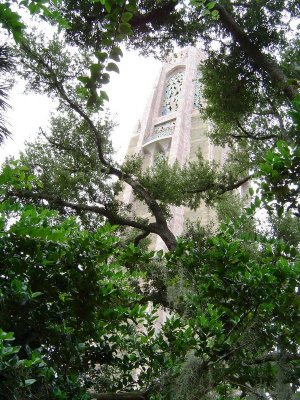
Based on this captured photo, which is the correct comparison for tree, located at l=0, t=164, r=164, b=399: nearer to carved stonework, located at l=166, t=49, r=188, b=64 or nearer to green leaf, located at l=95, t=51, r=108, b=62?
green leaf, located at l=95, t=51, r=108, b=62

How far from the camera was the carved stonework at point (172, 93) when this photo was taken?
3027cm

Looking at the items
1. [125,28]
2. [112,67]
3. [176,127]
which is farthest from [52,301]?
[176,127]

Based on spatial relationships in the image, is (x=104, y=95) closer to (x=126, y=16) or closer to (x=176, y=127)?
(x=126, y=16)

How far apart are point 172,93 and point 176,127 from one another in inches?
274

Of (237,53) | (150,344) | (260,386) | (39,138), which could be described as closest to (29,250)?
(150,344)

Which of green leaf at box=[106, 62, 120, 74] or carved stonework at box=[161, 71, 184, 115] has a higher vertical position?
carved stonework at box=[161, 71, 184, 115]

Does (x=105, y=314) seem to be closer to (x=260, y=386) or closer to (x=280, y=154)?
(x=260, y=386)

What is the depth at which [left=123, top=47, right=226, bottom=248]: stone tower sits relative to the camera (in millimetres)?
23300

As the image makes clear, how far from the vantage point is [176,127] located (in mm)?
26234

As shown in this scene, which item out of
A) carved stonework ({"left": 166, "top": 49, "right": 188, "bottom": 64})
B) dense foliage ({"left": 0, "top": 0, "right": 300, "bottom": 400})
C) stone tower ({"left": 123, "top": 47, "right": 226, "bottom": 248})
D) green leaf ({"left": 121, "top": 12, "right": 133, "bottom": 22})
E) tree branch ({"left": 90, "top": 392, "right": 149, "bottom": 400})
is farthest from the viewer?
stone tower ({"left": 123, "top": 47, "right": 226, "bottom": 248})

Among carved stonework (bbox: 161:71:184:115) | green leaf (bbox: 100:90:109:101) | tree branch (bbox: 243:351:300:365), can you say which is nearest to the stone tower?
carved stonework (bbox: 161:71:184:115)

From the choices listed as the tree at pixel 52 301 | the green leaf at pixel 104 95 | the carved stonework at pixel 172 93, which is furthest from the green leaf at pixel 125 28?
the carved stonework at pixel 172 93

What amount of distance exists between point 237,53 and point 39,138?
6099mm

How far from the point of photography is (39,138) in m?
12.3
